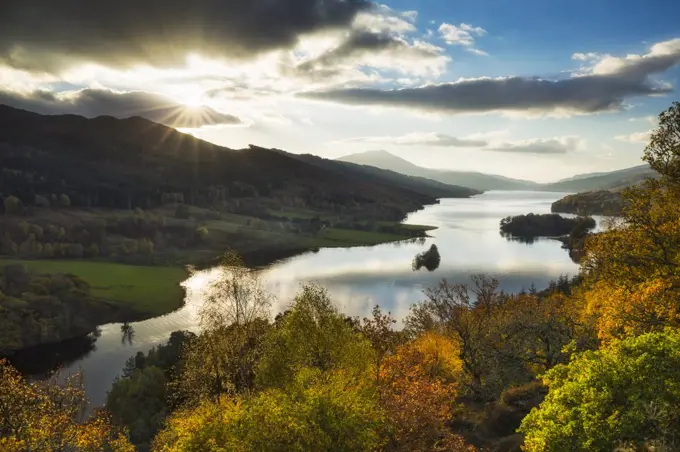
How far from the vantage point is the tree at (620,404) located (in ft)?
59.0

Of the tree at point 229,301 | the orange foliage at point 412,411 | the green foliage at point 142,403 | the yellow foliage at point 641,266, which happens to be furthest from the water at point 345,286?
the yellow foliage at point 641,266

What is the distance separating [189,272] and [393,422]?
169796mm

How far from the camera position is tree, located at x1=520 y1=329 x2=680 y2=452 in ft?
59.0

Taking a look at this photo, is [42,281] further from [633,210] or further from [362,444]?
[633,210]

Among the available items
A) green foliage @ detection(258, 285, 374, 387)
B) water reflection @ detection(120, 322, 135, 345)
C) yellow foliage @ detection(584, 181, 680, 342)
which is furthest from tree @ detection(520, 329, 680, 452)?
water reflection @ detection(120, 322, 135, 345)

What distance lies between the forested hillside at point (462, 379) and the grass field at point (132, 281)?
75.0m

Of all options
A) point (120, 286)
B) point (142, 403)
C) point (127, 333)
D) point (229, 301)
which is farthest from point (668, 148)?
point (120, 286)

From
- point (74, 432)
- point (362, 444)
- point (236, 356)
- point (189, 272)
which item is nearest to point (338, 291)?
point (189, 272)

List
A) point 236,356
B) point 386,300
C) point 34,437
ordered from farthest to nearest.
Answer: point 386,300 → point 236,356 → point 34,437

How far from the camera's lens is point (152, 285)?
153625mm

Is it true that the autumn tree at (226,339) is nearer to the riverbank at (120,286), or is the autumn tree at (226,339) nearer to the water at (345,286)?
the water at (345,286)

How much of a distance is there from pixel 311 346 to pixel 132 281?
134 m

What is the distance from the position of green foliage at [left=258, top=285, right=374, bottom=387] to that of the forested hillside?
13 centimetres

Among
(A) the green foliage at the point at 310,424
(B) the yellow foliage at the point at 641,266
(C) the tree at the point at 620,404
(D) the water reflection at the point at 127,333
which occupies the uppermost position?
(B) the yellow foliage at the point at 641,266
